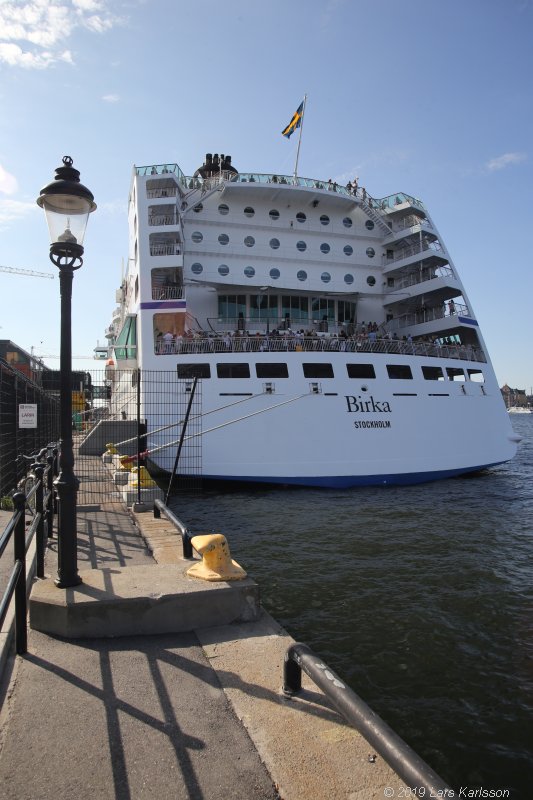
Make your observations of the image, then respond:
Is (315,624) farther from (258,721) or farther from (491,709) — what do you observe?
(258,721)

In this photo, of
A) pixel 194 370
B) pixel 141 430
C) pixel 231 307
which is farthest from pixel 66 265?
pixel 231 307

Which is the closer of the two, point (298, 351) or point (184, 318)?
point (298, 351)

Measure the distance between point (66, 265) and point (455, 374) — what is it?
57.7 ft

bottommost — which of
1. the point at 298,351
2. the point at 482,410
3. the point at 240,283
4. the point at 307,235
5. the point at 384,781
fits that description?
the point at 384,781

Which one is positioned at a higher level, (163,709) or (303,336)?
(303,336)

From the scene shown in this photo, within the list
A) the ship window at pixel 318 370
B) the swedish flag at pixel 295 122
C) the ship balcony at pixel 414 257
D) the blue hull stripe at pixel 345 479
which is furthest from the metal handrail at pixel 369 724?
the swedish flag at pixel 295 122

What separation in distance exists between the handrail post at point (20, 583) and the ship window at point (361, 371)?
14.1m

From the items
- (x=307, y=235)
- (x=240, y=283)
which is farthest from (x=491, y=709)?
(x=307, y=235)

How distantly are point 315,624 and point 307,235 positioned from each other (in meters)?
18.9

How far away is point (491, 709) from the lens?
15.1ft

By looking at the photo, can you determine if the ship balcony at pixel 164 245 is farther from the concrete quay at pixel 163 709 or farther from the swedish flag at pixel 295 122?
the concrete quay at pixel 163 709

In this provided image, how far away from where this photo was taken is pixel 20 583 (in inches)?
149

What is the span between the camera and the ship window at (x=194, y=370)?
→ 656 inches

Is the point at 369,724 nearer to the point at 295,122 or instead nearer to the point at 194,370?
the point at 194,370
